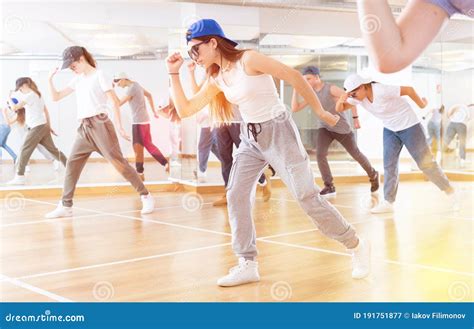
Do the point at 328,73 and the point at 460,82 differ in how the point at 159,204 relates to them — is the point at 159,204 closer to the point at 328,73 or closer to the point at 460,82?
the point at 328,73

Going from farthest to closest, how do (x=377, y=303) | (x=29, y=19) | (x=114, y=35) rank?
(x=114, y=35)
(x=29, y=19)
(x=377, y=303)

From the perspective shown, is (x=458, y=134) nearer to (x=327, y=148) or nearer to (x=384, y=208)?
(x=327, y=148)

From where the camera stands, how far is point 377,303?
2.68m

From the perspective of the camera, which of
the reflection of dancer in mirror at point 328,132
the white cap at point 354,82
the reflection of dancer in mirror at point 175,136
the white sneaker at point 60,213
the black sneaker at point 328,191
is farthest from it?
the reflection of dancer in mirror at point 175,136

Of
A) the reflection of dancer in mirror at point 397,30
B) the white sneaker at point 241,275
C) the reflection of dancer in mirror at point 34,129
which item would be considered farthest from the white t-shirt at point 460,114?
the reflection of dancer in mirror at point 397,30

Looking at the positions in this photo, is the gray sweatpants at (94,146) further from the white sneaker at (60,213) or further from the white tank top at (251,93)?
the white tank top at (251,93)

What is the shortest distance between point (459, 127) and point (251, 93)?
27.0 feet

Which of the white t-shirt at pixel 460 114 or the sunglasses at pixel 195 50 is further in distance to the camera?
the white t-shirt at pixel 460 114

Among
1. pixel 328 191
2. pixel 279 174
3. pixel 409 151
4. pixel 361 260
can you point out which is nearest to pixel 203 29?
pixel 279 174

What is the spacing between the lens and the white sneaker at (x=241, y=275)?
3.04 meters

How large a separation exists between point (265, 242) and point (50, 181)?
4348 mm

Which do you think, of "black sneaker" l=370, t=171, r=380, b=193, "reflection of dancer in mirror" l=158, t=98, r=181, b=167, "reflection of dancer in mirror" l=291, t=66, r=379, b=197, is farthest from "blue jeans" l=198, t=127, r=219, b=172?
"black sneaker" l=370, t=171, r=380, b=193

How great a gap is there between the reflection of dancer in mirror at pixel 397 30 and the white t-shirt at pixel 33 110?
7.22 m
